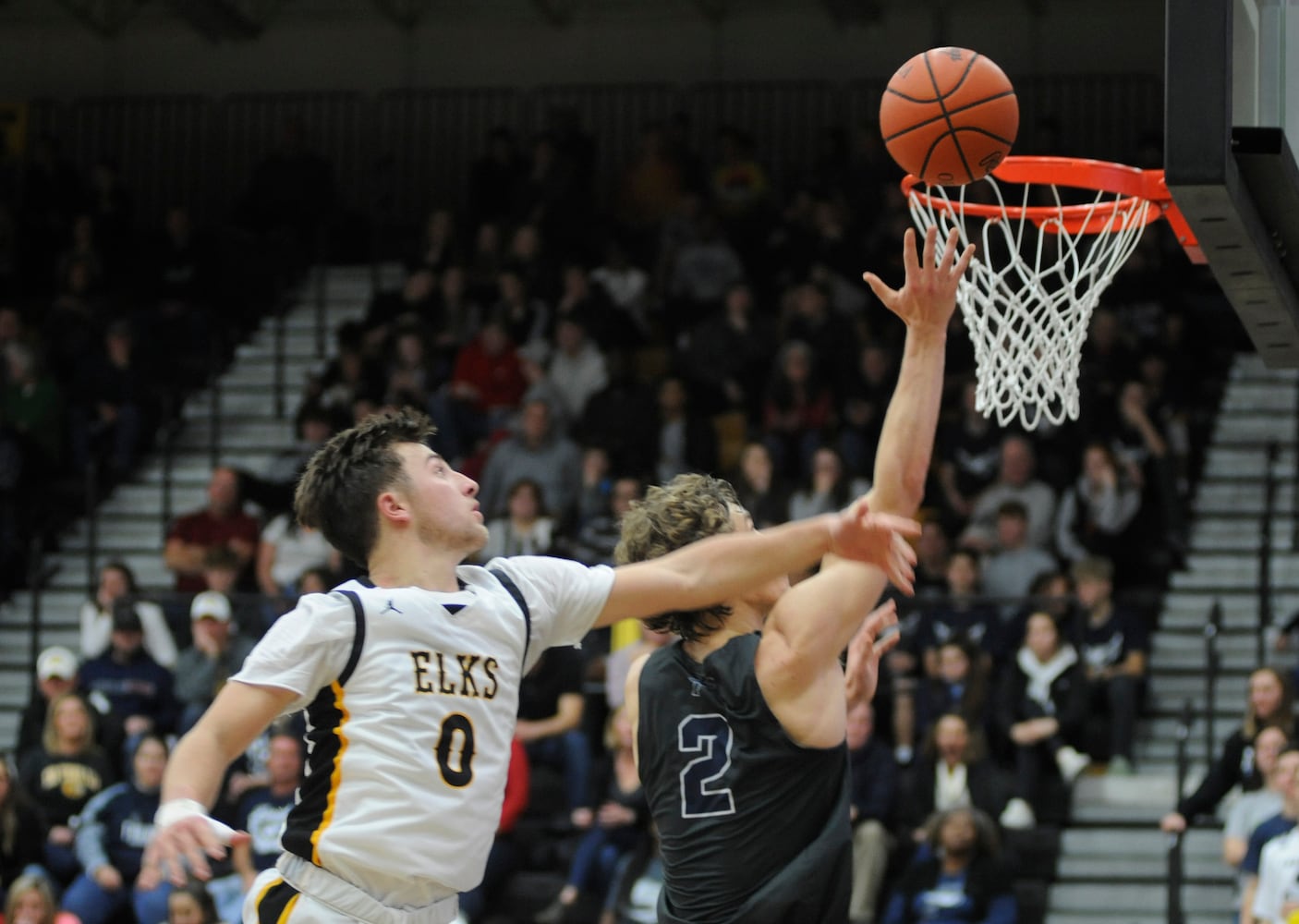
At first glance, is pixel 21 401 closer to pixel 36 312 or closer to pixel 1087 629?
pixel 36 312

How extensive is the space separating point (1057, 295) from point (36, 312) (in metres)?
13.3

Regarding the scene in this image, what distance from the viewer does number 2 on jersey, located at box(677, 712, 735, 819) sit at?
4637 millimetres

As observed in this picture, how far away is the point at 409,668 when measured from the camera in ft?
13.8

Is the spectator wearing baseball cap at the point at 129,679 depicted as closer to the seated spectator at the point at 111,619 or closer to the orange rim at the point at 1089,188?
the seated spectator at the point at 111,619

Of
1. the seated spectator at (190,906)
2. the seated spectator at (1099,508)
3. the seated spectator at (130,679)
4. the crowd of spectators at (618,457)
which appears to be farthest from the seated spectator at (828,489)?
the seated spectator at (190,906)

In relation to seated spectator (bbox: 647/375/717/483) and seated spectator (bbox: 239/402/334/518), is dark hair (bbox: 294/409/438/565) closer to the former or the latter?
seated spectator (bbox: 647/375/717/483)

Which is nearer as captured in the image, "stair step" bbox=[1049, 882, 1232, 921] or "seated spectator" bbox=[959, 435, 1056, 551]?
"stair step" bbox=[1049, 882, 1232, 921]

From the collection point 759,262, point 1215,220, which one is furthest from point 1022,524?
point 1215,220

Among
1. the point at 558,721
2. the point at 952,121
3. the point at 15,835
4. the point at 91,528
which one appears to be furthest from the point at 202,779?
the point at 91,528

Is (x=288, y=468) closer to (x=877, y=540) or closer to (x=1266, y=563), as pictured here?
(x=1266, y=563)

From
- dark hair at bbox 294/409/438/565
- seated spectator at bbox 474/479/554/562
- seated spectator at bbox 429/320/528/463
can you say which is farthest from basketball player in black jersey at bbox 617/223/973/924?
seated spectator at bbox 429/320/528/463

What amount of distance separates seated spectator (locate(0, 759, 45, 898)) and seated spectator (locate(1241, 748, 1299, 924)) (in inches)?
268

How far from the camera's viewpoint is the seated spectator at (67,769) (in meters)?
11.9

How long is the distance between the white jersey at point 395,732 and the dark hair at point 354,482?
19cm
